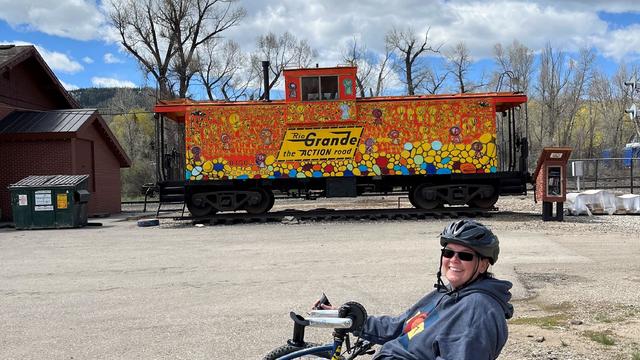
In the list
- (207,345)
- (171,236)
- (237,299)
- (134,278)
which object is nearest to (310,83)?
(171,236)

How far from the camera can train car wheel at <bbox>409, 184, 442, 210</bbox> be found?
17.5 metres

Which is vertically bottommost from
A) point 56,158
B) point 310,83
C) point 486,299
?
point 486,299

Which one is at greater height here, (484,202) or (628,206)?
(484,202)

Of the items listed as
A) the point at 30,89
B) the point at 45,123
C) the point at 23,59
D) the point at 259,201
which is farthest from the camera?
the point at 30,89

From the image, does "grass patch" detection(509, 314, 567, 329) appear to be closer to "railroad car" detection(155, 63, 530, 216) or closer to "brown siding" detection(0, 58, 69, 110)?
"railroad car" detection(155, 63, 530, 216)

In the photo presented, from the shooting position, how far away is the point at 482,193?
1741 cm

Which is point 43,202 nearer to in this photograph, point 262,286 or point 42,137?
point 42,137

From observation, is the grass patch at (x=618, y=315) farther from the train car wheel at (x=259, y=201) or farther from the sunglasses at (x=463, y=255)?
the train car wheel at (x=259, y=201)

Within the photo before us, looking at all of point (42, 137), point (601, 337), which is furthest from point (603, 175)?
point (601, 337)

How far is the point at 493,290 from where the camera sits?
2703 millimetres

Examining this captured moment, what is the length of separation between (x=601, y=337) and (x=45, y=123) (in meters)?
22.6

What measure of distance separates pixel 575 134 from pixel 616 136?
15.9ft

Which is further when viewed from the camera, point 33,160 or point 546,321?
point 33,160

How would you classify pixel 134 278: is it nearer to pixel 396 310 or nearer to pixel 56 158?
pixel 396 310
